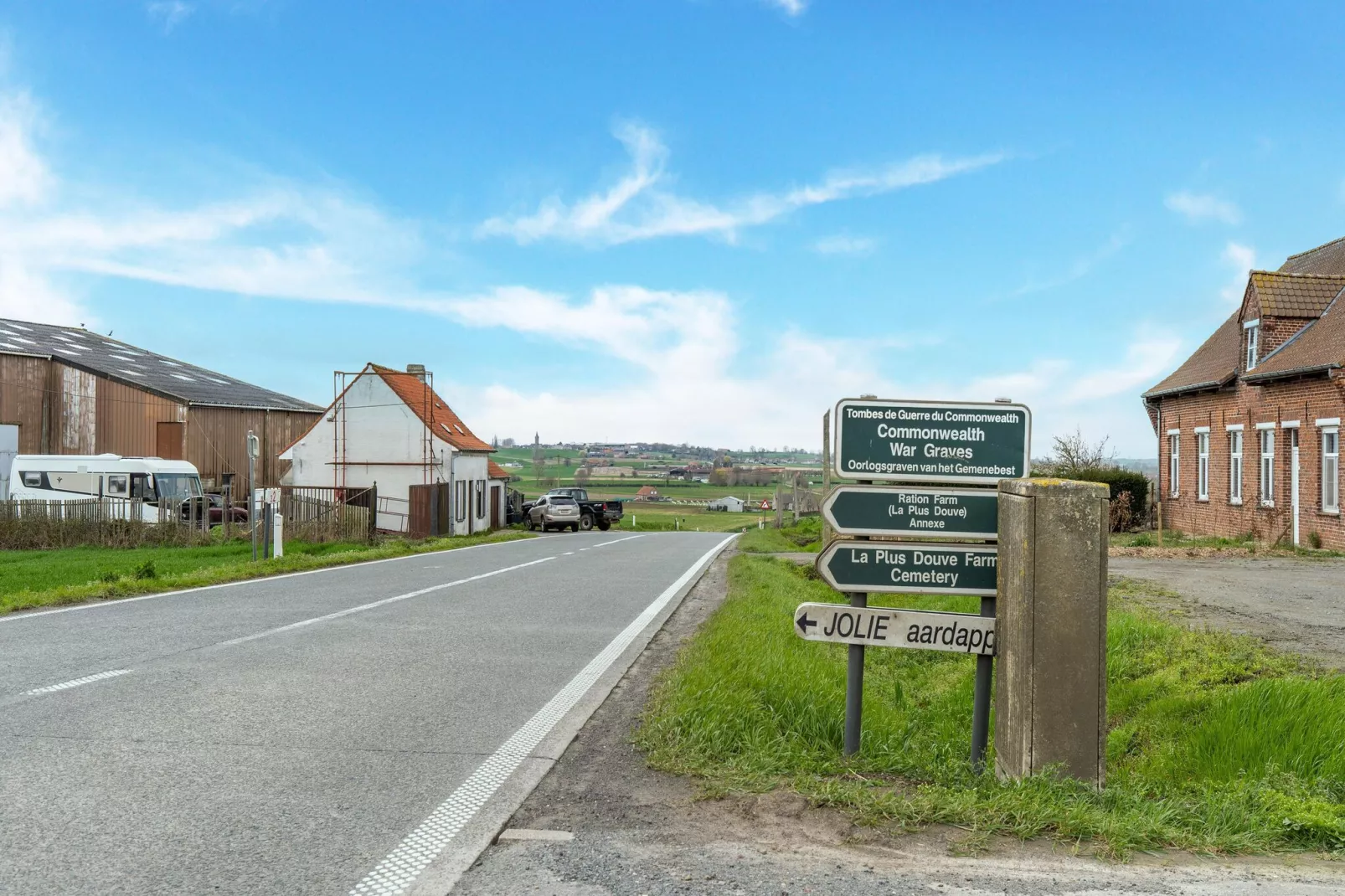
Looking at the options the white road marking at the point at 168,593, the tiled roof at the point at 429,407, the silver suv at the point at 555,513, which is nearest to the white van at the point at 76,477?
the tiled roof at the point at 429,407

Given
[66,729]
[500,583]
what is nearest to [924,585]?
[66,729]

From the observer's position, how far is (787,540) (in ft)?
106

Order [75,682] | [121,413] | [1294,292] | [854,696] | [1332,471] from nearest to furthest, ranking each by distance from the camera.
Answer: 1. [854,696]
2. [75,682]
3. [1332,471]
4. [1294,292]
5. [121,413]

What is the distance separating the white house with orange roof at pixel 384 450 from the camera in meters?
40.8

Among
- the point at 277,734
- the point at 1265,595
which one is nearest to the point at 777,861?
the point at 277,734

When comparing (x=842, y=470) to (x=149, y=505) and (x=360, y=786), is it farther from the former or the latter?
(x=149, y=505)

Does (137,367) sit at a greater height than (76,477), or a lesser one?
greater

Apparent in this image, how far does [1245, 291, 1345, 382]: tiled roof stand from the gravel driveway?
22.1 feet

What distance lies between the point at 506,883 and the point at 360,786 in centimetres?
142

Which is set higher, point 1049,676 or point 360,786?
point 1049,676

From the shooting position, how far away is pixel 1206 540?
90.9 feet

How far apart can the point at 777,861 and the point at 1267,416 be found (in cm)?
2840

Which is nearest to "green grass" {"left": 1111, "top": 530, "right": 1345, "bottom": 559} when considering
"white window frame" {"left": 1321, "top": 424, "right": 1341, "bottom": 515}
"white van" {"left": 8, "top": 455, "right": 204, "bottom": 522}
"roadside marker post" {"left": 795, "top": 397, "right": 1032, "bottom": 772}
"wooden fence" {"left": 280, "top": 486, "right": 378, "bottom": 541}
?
"white window frame" {"left": 1321, "top": 424, "right": 1341, "bottom": 515}

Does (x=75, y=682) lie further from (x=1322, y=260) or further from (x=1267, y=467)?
(x=1322, y=260)
